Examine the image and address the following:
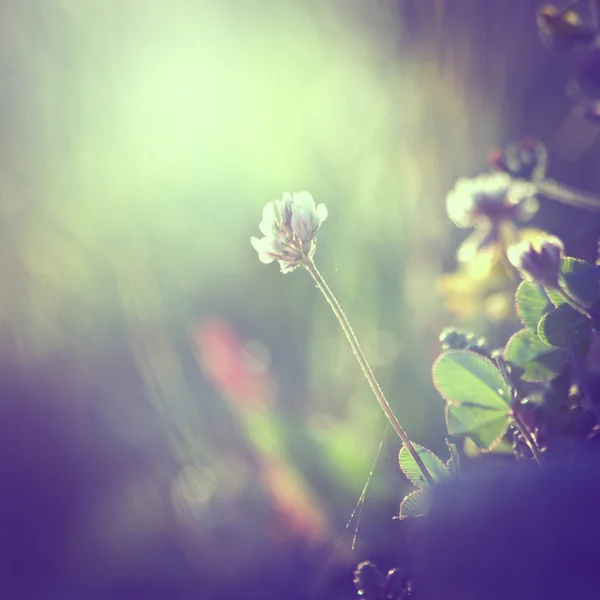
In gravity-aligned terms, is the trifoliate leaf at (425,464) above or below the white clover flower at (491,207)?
below

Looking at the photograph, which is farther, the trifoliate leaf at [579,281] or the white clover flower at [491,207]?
the white clover flower at [491,207]

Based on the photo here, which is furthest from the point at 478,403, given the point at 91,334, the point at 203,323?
the point at 91,334

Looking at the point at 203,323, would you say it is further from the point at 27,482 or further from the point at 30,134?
the point at 30,134

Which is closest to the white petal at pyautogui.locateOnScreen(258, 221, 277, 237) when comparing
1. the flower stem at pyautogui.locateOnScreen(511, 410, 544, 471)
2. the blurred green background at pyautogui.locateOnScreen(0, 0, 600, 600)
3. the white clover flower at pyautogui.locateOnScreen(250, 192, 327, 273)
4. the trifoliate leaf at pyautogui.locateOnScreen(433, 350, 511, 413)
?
the white clover flower at pyautogui.locateOnScreen(250, 192, 327, 273)

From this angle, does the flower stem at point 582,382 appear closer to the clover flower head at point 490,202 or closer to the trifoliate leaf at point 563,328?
the trifoliate leaf at point 563,328

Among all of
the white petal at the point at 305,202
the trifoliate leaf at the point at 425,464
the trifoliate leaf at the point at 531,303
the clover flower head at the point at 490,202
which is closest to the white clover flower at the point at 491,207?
the clover flower head at the point at 490,202

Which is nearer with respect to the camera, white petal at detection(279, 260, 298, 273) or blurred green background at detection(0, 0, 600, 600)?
white petal at detection(279, 260, 298, 273)

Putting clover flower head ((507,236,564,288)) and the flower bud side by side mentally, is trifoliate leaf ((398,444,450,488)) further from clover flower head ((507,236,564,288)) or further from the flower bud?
the flower bud
